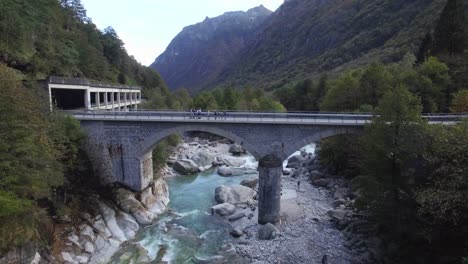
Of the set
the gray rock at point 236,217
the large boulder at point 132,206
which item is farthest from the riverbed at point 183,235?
the large boulder at point 132,206

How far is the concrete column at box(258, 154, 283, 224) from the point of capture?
2741 cm

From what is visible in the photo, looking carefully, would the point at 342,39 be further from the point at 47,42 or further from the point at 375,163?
the point at 375,163

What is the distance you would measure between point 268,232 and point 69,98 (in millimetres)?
32952

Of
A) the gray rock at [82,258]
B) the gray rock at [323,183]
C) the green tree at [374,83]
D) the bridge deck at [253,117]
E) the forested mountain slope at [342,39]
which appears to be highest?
the forested mountain slope at [342,39]

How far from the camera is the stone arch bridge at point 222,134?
27484 mm

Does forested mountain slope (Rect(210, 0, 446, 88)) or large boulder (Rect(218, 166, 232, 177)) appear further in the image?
forested mountain slope (Rect(210, 0, 446, 88))

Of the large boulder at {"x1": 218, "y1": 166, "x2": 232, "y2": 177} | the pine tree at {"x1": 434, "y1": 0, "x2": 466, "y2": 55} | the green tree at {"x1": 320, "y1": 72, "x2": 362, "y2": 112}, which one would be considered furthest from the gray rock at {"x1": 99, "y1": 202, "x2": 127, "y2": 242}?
the pine tree at {"x1": 434, "y1": 0, "x2": 466, "y2": 55}

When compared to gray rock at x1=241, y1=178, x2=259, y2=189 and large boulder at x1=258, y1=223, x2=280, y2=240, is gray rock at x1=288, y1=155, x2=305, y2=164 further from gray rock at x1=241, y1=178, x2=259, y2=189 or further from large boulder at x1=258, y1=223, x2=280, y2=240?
large boulder at x1=258, y1=223, x2=280, y2=240

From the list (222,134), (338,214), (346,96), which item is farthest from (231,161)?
(338,214)

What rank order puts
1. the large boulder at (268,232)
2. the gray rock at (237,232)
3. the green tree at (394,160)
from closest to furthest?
the green tree at (394,160) → the large boulder at (268,232) → the gray rock at (237,232)

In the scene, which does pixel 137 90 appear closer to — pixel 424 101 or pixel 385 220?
pixel 424 101

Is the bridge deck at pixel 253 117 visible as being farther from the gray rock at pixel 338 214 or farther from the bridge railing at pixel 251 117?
the gray rock at pixel 338 214

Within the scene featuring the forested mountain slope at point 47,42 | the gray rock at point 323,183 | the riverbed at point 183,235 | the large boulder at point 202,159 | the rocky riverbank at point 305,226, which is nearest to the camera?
the rocky riverbank at point 305,226

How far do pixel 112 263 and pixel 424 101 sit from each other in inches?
1484
